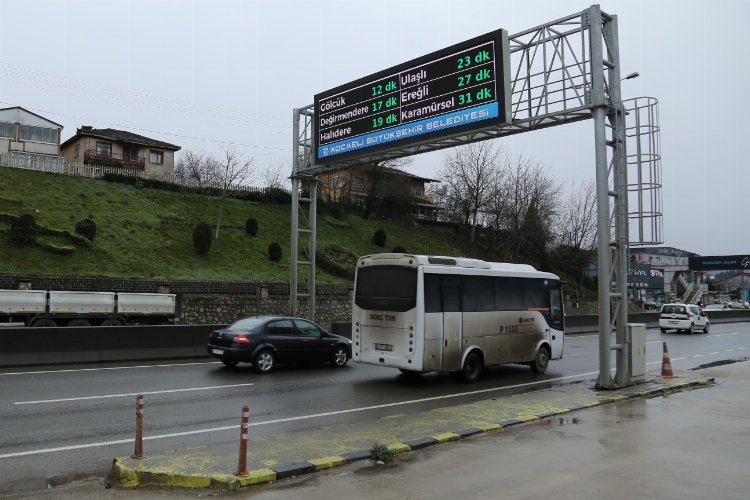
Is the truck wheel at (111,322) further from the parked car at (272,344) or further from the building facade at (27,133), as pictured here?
the building facade at (27,133)

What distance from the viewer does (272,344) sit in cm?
1614

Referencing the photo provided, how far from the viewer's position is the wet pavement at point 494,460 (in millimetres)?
6324

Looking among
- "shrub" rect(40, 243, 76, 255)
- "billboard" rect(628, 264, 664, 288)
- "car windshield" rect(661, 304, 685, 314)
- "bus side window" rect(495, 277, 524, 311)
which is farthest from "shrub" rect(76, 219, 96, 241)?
"billboard" rect(628, 264, 664, 288)

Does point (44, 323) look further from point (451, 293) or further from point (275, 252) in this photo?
point (275, 252)

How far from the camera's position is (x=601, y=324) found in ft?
45.0

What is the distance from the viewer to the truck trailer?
23.2 metres

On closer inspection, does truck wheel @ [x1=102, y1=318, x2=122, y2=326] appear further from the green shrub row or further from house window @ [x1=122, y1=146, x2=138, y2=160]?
house window @ [x1=122, y1=146, x2=138, y2=160]

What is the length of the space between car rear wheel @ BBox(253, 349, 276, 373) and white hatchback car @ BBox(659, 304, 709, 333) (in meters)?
29.5

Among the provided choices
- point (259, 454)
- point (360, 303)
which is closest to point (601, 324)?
point (360, 303)

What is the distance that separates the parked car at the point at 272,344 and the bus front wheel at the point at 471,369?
422 centimetres

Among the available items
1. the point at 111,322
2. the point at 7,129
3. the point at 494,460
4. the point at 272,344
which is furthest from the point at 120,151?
the point at 494,460

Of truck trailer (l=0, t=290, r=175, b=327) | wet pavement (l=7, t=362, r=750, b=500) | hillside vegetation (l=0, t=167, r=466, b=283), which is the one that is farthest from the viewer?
hillside vegetation (l=0, t=167, r=466, b=283)

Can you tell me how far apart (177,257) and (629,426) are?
34.1 metres

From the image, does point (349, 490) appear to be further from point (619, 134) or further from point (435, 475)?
point (619, 134)
